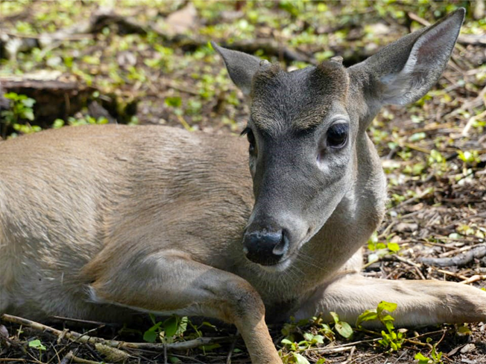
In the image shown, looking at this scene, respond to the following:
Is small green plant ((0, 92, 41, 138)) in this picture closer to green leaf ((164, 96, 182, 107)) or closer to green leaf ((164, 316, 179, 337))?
green leaf ((164, 96, 182, 107))

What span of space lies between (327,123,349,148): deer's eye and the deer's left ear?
49 centimetres

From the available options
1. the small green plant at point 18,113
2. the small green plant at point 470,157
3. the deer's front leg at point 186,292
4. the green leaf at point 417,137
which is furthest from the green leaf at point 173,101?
the deer's front leg at point 186,292

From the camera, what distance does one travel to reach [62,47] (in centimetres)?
1065

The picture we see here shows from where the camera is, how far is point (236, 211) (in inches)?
199

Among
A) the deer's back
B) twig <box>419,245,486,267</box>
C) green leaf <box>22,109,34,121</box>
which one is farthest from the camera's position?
green leaf <box>22,109,34,121</box>

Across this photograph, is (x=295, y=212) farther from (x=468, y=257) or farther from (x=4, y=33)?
(x=4, y=33)

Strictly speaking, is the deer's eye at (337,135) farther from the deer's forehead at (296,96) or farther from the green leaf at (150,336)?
the green leaf at (150,336)

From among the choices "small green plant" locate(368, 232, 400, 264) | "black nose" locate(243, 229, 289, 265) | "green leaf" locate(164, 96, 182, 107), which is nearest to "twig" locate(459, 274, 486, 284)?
"small green plant" locate(368, 232, 400, 264)

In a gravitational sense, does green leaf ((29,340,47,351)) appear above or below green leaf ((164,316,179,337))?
below

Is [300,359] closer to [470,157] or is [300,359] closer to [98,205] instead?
[98,205]

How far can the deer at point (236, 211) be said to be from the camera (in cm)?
429

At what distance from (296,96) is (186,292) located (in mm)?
1349

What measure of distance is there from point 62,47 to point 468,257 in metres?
6.85

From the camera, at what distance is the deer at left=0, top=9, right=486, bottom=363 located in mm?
4285
